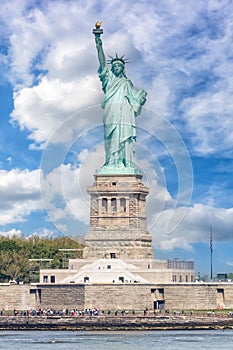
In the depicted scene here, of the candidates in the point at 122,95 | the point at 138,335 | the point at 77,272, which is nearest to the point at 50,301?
the point at 77,272

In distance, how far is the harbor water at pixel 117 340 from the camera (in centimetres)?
7100

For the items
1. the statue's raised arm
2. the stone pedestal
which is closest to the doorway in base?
the stone pedestal

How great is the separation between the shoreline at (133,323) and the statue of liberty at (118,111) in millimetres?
→ 18225

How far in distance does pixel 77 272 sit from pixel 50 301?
3.41 m

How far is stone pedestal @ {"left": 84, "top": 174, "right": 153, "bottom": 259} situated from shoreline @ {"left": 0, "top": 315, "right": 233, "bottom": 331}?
1109 centimetres

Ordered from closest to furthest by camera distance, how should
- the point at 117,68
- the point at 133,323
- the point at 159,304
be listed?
the point at 133,323, the point at 159,304, the point at 117,68

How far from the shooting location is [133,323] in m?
83.1

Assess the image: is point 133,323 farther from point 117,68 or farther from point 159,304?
point 117,68

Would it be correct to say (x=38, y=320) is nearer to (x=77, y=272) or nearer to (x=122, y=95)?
(x=77, y=272)

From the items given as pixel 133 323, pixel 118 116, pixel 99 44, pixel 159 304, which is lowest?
pixel 133 323

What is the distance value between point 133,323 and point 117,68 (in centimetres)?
2562

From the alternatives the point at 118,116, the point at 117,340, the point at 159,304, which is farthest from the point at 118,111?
the point at 117,340

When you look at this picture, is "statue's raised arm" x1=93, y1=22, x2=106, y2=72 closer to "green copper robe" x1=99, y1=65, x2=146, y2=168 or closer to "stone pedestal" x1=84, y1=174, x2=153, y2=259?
"green copper robe" x1=99, y1=65, x2=146, y2=168

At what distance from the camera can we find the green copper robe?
9850 centimetres
